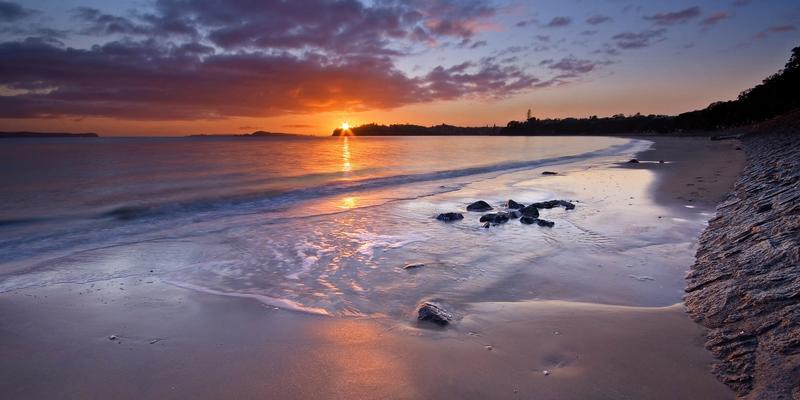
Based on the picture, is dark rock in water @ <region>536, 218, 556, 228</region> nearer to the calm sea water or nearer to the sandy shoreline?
the calm sea water

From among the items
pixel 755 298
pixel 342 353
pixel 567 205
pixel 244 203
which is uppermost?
pixel 755 298

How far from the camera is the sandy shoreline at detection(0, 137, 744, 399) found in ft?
9.94

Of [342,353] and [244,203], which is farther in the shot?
[244,203]

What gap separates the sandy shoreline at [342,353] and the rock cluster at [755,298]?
20 centimetres

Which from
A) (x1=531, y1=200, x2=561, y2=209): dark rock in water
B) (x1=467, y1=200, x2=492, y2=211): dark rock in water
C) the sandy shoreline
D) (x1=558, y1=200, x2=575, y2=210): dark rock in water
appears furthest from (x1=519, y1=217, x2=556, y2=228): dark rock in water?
the sandy shoreline

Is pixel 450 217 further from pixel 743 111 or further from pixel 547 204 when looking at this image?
pixel 743 111

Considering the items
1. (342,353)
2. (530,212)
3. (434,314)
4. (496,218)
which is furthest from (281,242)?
(530,212)

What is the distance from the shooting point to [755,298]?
3578mm

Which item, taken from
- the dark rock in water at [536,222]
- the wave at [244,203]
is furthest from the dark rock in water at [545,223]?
the wave at [244,203]

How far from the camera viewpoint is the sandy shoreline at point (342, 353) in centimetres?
303

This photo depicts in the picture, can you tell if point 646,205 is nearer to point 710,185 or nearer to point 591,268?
point 710,185

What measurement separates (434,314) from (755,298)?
2.92 meters

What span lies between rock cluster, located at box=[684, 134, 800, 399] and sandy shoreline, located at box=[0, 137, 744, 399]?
195 mm

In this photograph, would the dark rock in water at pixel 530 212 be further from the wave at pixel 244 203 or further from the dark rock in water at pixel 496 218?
the wave at pixel 244 203
